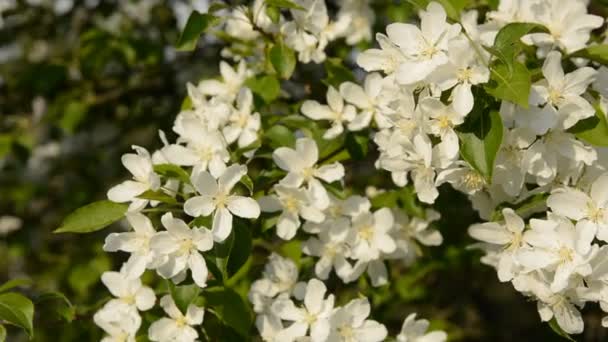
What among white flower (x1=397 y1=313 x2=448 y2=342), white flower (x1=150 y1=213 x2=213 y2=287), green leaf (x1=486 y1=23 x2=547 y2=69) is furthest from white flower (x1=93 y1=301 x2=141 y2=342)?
green leaf (x1=486 y1=23 x2=547 y2=69)

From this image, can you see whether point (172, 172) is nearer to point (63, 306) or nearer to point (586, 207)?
point (63, 306)

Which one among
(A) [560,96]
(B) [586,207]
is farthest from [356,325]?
(A) [560,96]

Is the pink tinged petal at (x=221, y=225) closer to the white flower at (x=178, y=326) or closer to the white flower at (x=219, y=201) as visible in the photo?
the white flower at (x=219, y=201)

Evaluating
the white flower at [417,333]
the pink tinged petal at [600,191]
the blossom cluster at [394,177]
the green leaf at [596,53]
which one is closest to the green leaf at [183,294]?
the blossom cluster at [394,177]

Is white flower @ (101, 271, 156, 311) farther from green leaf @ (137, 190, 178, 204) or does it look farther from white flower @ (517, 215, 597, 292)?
white flower @ (517, 215, 597, 292)

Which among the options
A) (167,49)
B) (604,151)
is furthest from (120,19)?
(604,151)

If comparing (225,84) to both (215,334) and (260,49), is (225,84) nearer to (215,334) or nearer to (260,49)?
(260,49)
